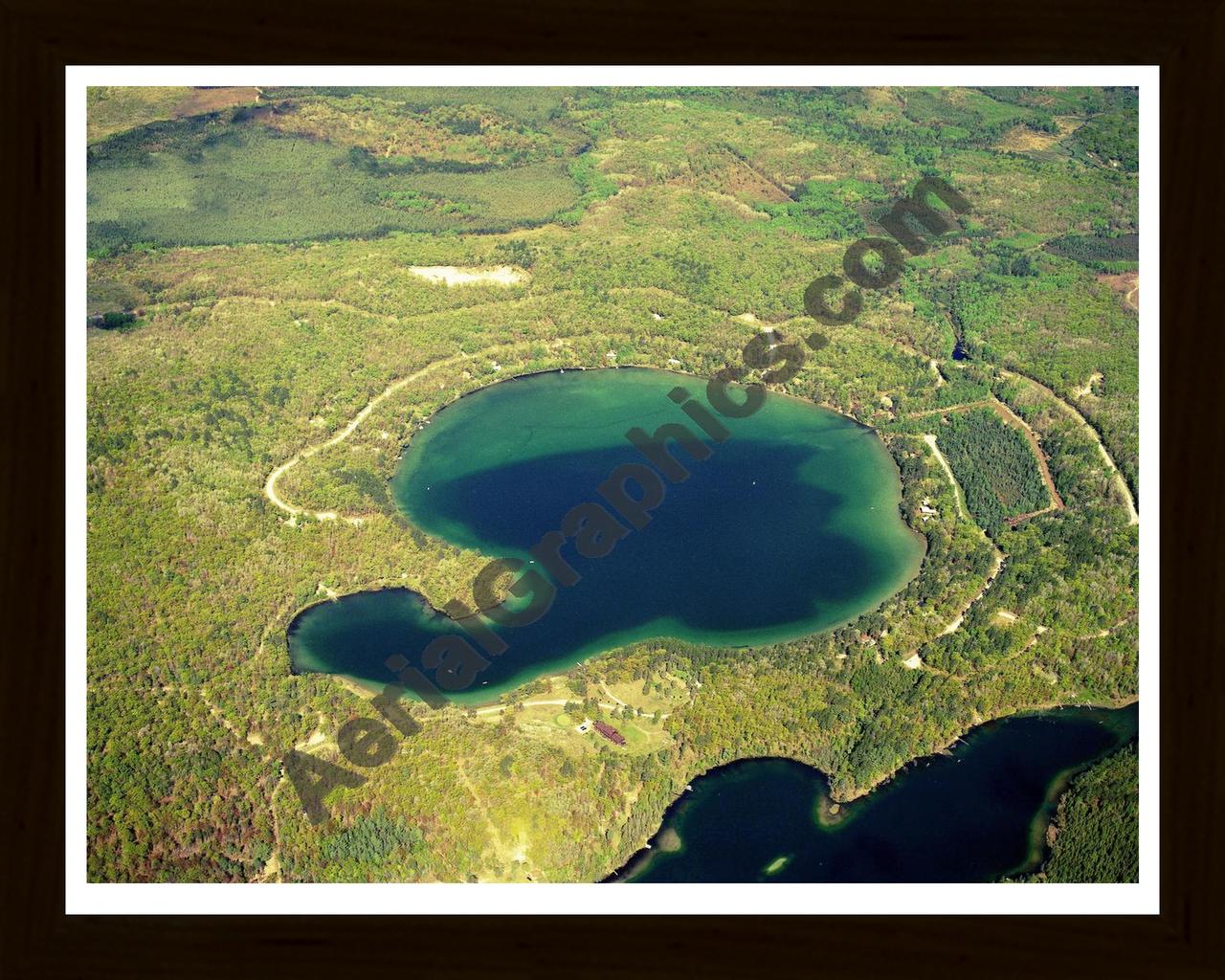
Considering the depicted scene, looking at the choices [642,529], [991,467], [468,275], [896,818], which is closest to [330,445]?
[642,529]

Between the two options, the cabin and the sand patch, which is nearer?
the cabin

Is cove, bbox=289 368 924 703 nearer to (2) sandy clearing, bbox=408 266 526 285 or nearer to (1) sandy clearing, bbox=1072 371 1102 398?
(2) sandy clearing, bbox=408 266 526 285

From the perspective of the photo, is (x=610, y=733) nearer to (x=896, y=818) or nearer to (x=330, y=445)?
(x=896, y=818)

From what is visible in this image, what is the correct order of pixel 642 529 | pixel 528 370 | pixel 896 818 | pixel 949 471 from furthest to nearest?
pixel 528 370 → pixel 949 471 → pixel 642 529 → pixel 896 818

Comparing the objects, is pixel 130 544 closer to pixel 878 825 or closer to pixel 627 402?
pixel 627 402

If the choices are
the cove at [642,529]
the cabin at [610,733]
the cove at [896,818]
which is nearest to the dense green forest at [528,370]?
the cabin at [610,733]

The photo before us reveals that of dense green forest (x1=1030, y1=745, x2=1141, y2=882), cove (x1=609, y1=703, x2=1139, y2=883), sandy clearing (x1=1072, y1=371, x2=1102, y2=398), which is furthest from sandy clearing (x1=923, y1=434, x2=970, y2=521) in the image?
dense green forest (x1=1030, y1=745, x2=1141, y2=882)

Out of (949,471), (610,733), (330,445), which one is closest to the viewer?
(610,733)

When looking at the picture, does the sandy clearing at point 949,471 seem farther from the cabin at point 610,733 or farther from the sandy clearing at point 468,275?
the sandy clearing at point 468,275
